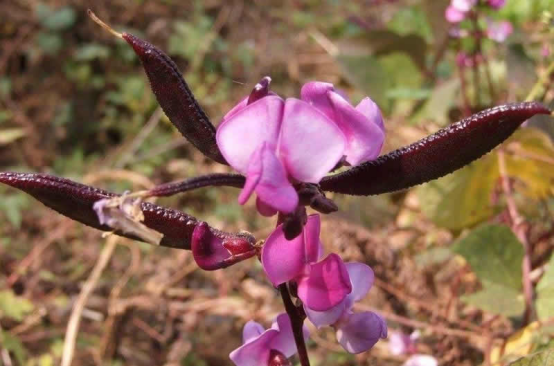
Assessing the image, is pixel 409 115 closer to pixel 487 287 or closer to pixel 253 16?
pixel 487 287

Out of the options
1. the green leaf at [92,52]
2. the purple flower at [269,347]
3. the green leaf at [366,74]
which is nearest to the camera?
the purple flower at [269,347]

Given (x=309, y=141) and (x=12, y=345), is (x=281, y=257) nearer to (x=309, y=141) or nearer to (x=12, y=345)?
(x=309, y=141)

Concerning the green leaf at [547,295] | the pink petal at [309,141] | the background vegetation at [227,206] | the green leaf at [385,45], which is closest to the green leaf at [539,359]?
the background vegetation at [227,206]

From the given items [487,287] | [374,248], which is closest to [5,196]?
[374,248]

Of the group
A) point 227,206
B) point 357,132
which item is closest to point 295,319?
point 357,132

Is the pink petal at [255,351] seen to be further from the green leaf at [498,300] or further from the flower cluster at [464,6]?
the flower cluster at [464,6]
